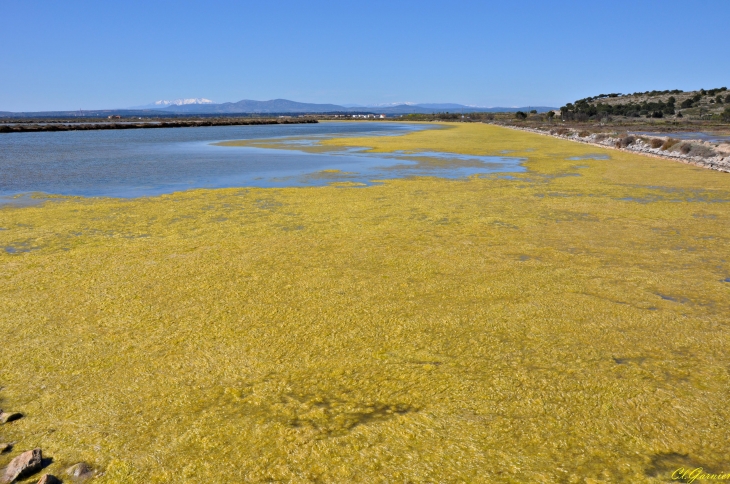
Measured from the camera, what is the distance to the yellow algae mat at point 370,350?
8.96ft

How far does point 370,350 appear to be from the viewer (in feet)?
12.6

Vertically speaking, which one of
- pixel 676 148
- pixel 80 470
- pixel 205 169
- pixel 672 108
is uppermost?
pixel 672 108

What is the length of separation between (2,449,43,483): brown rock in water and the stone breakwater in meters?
17.4

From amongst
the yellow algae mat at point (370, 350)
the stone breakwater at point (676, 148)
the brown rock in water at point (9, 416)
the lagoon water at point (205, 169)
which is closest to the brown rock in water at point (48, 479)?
the yellow algae mat at point (370, 350)

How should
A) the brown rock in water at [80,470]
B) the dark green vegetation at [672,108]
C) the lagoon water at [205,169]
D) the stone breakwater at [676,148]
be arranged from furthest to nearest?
the dark green vegetation at [672,108]
the stone breakwater at [676,148]
the lagoon water at [205,169]
the brown rock in water at [80,470]

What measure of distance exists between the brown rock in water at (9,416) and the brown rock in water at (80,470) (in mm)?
713

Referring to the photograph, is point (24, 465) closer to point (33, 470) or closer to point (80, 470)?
point (33, 470)

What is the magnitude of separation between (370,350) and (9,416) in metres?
2.40

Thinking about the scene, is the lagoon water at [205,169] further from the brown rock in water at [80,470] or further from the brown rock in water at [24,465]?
the brown rock in water at [80,470]

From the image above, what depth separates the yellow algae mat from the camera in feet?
8.96

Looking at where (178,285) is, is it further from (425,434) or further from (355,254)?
(425,434)

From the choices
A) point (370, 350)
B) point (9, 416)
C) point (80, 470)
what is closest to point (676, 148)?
point (370, 350)

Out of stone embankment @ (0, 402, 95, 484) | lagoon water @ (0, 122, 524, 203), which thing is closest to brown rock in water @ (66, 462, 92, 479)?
stone embankment @ (0, 402, 95, 484)

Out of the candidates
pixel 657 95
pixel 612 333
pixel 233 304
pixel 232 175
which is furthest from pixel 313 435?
pixel 657 95
